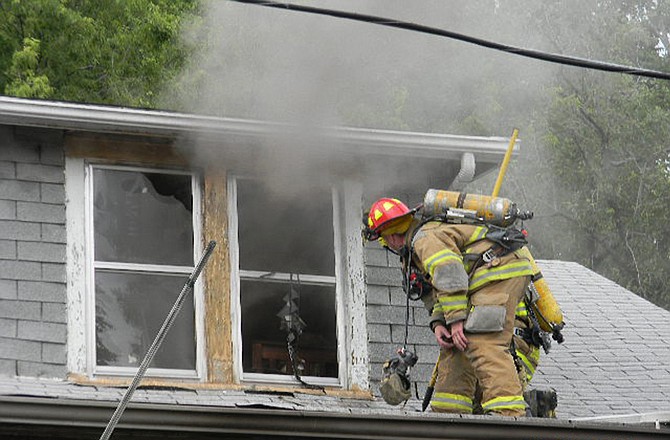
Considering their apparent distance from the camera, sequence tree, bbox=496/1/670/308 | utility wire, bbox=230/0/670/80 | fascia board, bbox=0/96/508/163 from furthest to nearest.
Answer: tree, bbox=496/1/670/308 < fascia board, bbox=0/96/508/163 < utility wire, bbox=230/0/670/80

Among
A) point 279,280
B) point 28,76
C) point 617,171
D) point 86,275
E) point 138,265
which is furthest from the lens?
point 617,171

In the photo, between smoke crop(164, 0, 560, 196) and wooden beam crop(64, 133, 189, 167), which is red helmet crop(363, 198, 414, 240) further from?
wooden beam crop(64, 133, 189, 167)

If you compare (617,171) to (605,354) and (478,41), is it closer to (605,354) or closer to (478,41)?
(605,354)

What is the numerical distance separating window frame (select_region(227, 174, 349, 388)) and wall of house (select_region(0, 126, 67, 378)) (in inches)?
42.9

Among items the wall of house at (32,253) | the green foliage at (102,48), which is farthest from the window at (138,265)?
the green foliage at (102,48)

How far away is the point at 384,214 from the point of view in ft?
29.8

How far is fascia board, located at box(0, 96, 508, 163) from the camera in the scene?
9.10 meters

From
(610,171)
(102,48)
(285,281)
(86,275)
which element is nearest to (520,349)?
(285,281)

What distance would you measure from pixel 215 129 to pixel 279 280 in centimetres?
107

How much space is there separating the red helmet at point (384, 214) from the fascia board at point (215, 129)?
0.73m

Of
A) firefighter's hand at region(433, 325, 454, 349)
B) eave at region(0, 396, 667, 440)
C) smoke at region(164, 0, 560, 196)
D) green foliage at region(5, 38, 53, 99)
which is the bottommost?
eave at region(0, 396, 667, 440)

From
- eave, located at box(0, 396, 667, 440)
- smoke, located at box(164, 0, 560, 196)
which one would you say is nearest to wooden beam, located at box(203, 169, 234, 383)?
smoke, located at box(164, 0, 560, 196)

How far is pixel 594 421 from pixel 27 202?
146 inches

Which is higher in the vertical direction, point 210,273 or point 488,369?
point 210,273
